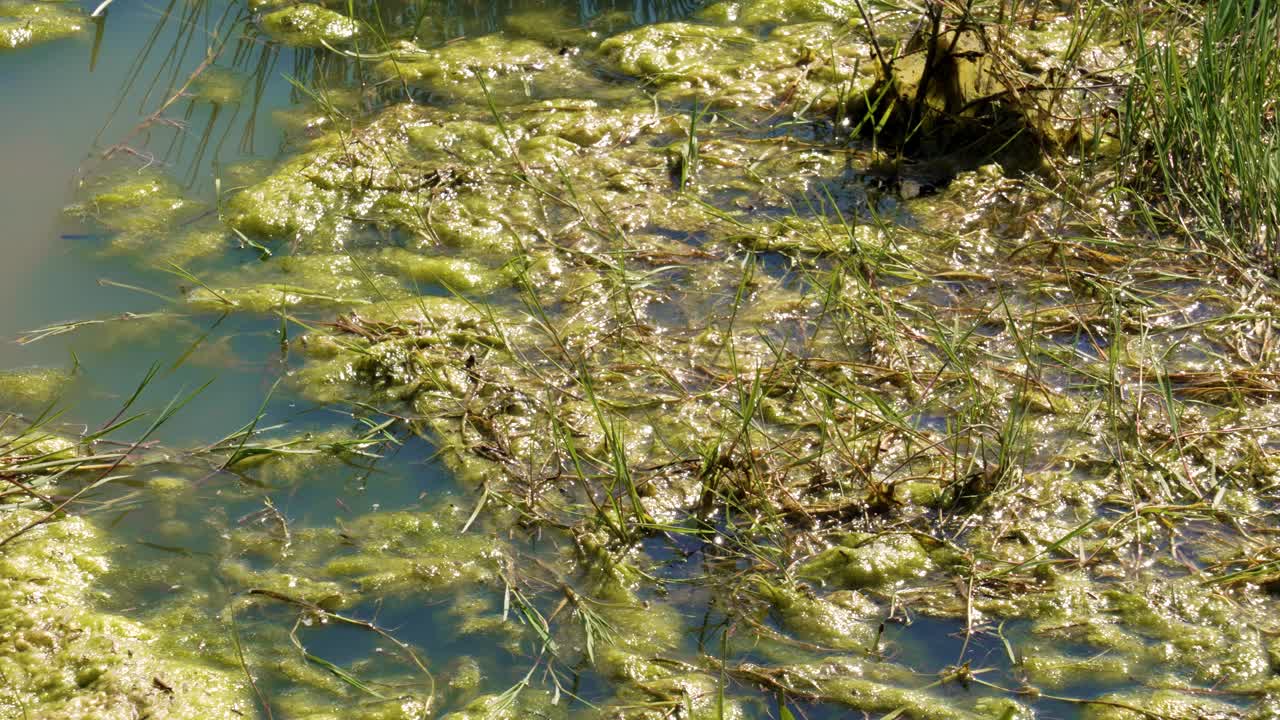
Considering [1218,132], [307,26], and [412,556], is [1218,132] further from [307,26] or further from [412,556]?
[307,26]

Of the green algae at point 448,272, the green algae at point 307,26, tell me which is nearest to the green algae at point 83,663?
the green algae at point 448,272

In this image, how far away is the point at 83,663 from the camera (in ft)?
5.99

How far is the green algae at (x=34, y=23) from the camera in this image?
3.44m

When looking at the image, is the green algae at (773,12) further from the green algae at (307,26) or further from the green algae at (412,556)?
the green algae at (412,556)

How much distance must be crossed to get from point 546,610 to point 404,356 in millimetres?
745

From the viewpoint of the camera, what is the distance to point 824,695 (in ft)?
5.86

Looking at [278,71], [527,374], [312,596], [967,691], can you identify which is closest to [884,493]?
[967,691]

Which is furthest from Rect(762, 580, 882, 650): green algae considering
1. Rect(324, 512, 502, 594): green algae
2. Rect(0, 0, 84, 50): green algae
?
Rect(0, 0, 84, 50): green algae

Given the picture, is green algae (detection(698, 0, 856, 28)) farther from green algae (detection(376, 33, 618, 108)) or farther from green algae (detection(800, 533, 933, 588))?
green algae (detection(800, 533, 933, 588))

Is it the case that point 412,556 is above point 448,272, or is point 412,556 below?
below

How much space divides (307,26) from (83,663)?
2.32 metres

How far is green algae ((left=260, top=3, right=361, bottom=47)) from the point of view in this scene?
354 cm

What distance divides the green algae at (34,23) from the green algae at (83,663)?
80.6 inches

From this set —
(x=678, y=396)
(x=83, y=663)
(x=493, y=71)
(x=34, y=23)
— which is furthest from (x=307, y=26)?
(x=83, y=663)
